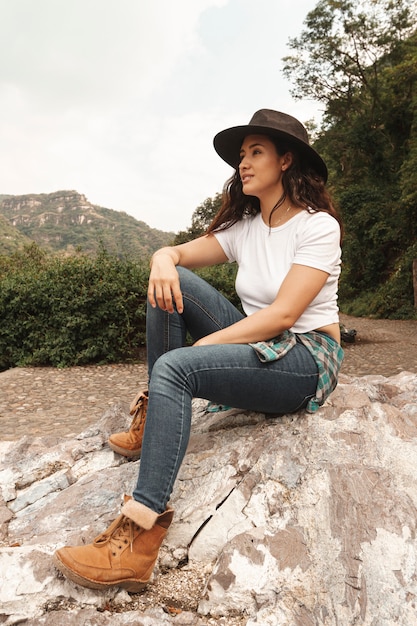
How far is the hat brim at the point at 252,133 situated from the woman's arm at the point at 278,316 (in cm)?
63

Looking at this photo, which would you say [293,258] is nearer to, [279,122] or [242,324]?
[242,324]

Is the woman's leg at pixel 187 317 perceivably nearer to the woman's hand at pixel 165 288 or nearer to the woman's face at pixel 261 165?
the woman's hand at pixel 165 288

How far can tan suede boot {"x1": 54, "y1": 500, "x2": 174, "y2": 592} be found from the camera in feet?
5.65

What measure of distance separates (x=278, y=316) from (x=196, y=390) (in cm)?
46

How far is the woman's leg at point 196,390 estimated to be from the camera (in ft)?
5.96

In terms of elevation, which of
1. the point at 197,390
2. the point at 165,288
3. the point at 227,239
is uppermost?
the point at 227,239

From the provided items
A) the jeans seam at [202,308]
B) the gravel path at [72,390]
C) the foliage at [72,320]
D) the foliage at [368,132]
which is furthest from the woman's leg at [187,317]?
the foliage at [368,132]

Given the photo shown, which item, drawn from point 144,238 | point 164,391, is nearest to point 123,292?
point 164,391

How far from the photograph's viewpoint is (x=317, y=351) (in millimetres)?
2172

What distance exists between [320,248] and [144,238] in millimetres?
66155

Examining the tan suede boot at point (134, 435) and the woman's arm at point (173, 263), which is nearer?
the woman's arm at point (173, 263)

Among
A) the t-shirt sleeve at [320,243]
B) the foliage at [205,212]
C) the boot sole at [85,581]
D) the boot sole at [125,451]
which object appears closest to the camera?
the boot sole at [85,581]

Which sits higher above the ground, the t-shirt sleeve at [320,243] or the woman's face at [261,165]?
the woman's face at [261,165]

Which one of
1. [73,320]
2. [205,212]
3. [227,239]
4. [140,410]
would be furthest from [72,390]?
[205,212]
